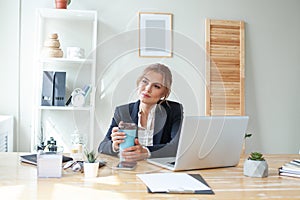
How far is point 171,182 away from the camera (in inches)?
53.7

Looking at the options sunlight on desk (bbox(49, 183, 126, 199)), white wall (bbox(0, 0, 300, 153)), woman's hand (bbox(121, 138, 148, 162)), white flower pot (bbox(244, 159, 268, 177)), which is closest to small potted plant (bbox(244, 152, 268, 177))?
white flower pot (bbox(244, 159, 268, 177))

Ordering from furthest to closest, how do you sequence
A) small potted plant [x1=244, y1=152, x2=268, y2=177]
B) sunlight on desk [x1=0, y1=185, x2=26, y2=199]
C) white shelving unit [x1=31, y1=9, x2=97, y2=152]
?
white shelving unit [x1=31, y1=9, x2=97, y2=152] < small potted plant [x1=244, y1=152, x2=268, y2=177] < sunlight on desk [x1=0, y1=185, x2=26, y2=199]

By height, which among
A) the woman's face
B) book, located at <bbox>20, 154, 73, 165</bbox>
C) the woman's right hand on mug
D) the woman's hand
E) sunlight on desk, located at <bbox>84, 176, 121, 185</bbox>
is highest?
the woman's face

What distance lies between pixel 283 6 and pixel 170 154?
2.82m

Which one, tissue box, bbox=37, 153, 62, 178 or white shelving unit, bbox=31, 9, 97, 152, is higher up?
white shelving unit, bbox=31, 9, 97, 152

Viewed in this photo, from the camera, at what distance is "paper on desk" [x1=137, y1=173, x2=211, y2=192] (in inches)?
50.3

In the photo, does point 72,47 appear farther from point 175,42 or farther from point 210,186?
point 210,186

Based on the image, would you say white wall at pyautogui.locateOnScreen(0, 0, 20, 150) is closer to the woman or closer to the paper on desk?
the woman

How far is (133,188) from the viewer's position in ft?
4.23

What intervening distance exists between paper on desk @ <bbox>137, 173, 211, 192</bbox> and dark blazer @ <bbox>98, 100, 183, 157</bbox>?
23cm

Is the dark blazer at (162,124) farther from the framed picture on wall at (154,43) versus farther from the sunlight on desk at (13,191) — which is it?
the sunlight on desk at (13,191)

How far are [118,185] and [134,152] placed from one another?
12.5 inches

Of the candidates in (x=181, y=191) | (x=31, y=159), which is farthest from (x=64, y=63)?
(x=181, y=191)

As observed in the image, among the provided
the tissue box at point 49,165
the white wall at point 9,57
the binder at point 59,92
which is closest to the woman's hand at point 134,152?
the tissue box at point 49,165
